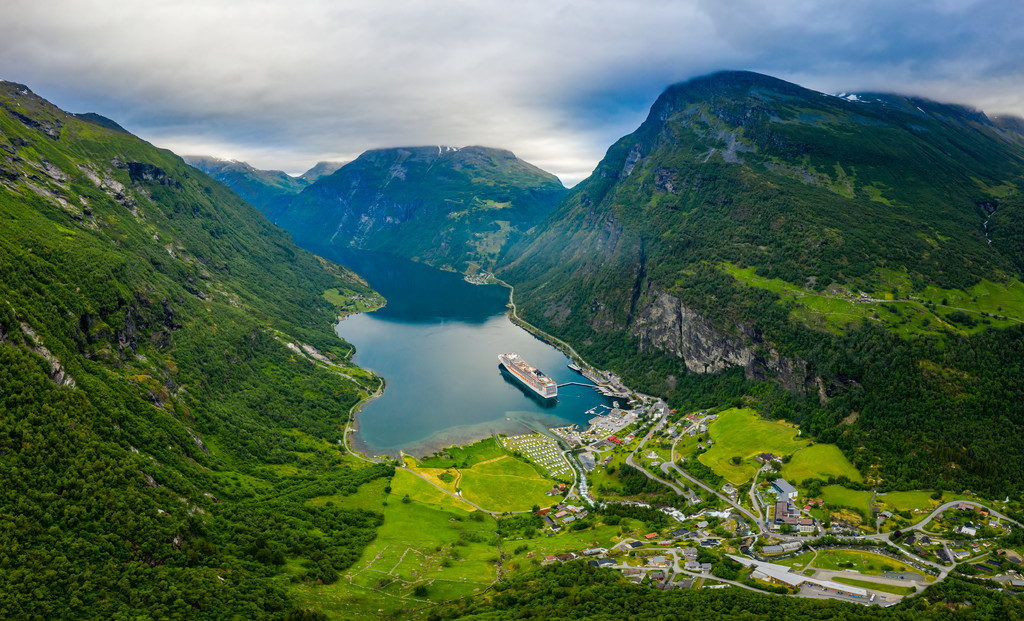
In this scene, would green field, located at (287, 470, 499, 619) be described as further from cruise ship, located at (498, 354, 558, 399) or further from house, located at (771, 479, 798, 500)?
cruise ship, located at (498, 354, 558, 399)

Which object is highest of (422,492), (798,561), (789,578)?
(798,561)

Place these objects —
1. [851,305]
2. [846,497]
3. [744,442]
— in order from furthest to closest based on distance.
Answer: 1. [851,305]
2. [744,442]
3. [846,497]

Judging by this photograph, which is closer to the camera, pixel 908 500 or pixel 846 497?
pixel 908 500

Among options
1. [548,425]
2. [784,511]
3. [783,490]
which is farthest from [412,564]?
[548,425]

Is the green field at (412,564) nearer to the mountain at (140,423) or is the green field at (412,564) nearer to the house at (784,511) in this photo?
the mountain at (140,423)

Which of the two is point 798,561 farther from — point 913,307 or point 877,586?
point 913,307

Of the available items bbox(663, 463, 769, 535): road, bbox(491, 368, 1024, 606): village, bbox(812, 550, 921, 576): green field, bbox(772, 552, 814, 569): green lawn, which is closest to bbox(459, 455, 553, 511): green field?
bbox(491, 368, 1024, 606): village

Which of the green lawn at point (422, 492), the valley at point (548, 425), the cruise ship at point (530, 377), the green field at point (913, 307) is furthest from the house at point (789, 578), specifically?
the cruise ship at point (530, 377)
